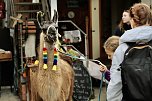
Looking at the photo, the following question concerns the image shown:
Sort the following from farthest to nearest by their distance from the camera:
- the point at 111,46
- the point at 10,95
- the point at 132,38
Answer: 1. the point at 10,95
2. the point at 111,46
3. the point at 132,38

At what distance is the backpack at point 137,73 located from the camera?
260 cm

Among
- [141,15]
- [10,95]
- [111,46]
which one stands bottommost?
[10,95]

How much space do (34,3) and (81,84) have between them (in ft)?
12.6

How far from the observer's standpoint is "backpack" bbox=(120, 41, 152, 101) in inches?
102

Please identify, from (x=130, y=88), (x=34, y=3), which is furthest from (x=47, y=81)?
(x=34, y=3)

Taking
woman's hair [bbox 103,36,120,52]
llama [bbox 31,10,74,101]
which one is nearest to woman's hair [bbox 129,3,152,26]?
woman's hair [bbox 103,36,120,52]

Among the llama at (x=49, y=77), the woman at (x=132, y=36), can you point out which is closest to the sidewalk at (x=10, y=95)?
the llama at (x=49, y=77)

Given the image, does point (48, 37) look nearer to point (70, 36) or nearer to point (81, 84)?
point (81, 84)

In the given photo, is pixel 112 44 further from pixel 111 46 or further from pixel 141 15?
pixel 141 15

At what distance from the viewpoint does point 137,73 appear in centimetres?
261

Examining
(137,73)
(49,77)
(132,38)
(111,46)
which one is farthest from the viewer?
(49,77)

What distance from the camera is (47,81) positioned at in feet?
14.2

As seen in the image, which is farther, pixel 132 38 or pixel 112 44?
pixel 112 44

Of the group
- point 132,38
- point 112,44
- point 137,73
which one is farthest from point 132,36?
point 112,44
